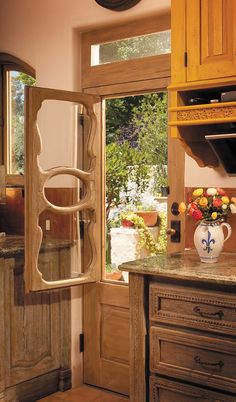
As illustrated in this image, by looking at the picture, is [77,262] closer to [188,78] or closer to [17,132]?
[17,132]

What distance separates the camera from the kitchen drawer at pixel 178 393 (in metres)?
2.42

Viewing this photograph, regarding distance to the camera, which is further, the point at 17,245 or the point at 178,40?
the point at 17,245

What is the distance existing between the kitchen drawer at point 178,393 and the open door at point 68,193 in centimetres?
103

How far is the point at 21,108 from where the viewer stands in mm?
4203

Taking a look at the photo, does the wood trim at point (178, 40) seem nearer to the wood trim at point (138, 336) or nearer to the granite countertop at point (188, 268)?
the granite countertop at point (188, 268)

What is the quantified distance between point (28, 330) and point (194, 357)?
1358 millimetres

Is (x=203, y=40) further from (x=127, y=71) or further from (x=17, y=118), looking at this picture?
(x=17, y=118)

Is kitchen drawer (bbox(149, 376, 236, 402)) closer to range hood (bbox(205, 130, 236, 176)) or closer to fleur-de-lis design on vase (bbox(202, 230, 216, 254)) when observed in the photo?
fleur-de-lis design on vase (bbox(202, 230, 216, 254))

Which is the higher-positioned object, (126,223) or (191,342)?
(126,223)

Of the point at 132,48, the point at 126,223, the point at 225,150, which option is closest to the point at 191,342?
the point at 225,150

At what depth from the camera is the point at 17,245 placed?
3480 millimetres

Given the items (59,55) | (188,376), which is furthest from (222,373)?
(59,55)

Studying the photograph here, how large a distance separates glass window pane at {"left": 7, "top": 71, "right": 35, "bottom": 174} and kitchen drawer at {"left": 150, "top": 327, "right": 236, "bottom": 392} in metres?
2.03

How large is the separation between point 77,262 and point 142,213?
0.58 m
